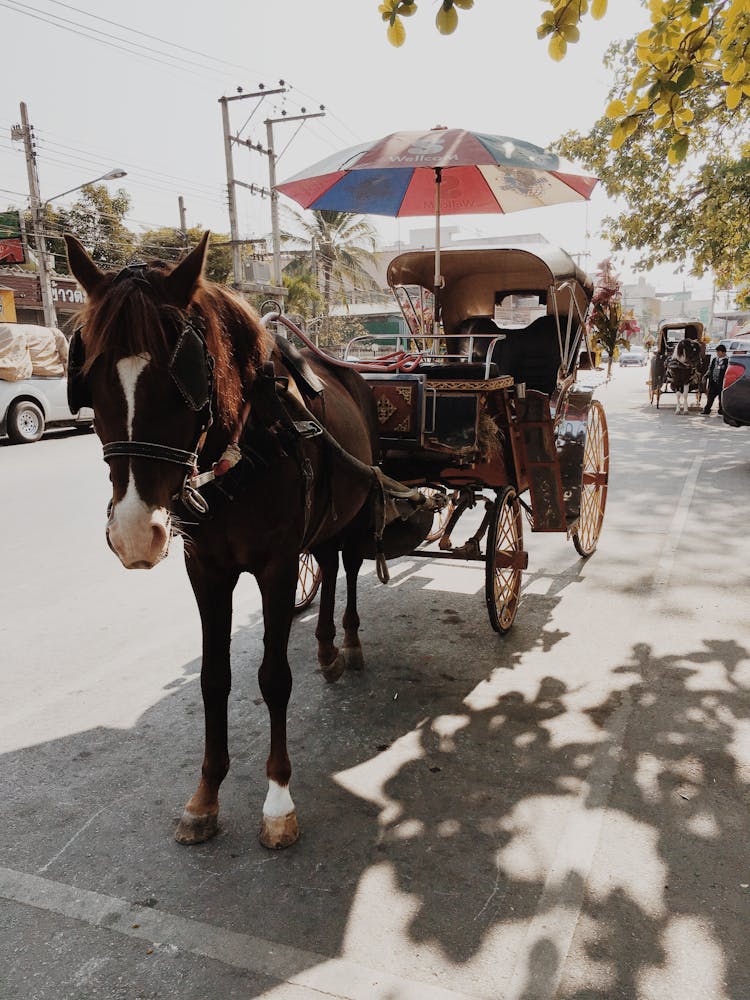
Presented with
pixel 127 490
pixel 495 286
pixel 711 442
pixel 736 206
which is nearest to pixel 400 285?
pixel 495 286

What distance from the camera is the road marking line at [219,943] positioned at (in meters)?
2.01

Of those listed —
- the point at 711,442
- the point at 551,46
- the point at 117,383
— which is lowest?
the point at 711,442

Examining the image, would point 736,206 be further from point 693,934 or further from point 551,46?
point 693,934

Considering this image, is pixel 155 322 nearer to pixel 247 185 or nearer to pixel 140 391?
pixel 140 391

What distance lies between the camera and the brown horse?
1.94 metres

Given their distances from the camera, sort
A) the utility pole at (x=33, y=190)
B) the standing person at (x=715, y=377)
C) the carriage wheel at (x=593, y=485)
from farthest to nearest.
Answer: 1. the utility pole at (x=33, y=190)
2. the standing person at (x=715, y=377)
3. the carriage wheel at (x=593, y=485)

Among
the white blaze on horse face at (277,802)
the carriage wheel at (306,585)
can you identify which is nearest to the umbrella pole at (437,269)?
the carriage wheel at (306,585)

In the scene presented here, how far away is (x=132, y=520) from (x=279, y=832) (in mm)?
1386

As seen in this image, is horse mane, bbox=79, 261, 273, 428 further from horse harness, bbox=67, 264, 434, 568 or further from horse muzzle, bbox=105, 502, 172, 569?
horse muzzle, bbox=105, 502, 172, 569

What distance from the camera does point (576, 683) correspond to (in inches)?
151

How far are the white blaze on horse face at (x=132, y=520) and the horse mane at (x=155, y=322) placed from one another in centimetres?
4

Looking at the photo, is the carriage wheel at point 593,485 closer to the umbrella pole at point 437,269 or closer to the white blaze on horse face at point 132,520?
the umbrella pole at point 437,269

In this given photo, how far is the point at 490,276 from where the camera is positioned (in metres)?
5.83

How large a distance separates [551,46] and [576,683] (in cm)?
317
